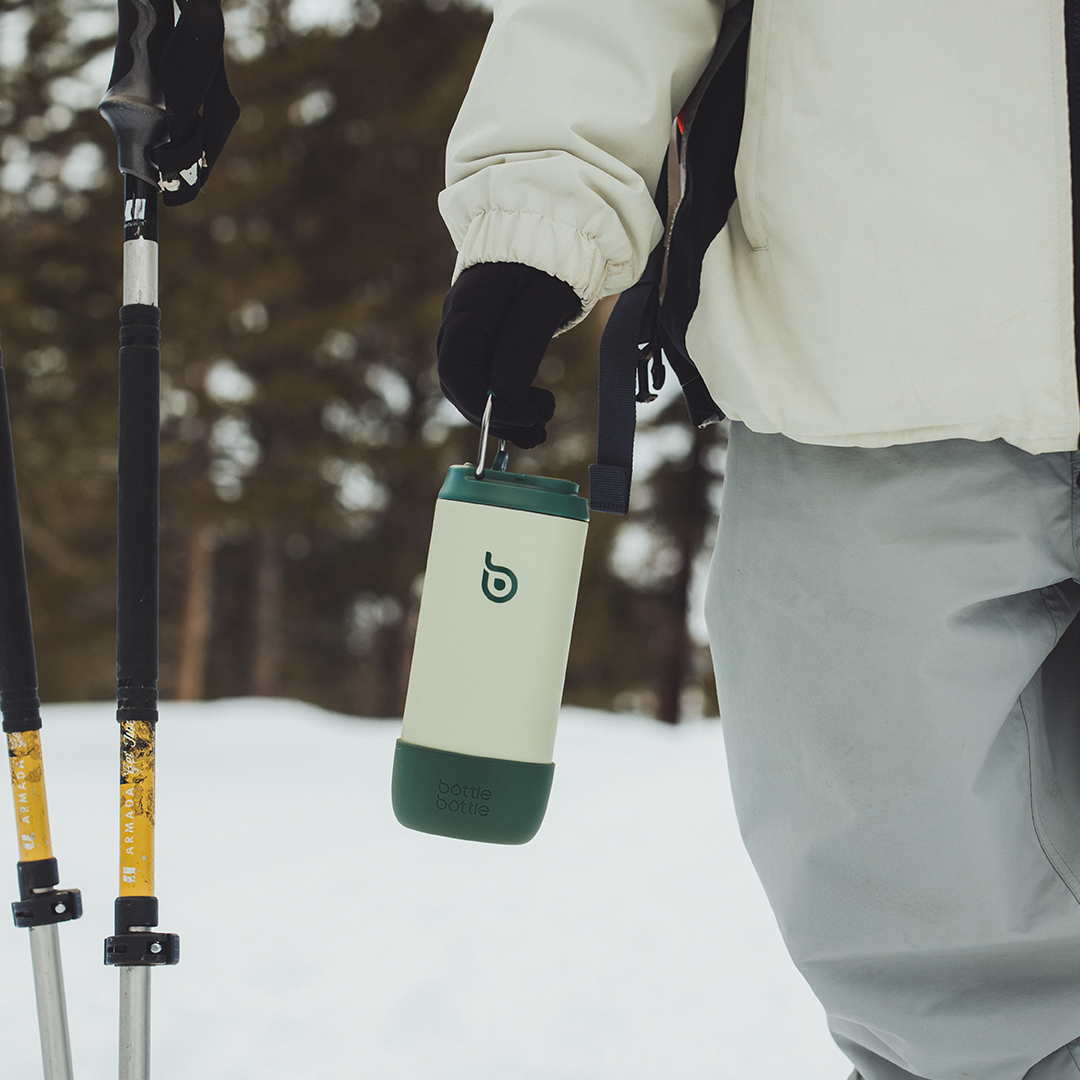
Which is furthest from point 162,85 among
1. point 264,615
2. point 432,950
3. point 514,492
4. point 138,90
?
point 264,615

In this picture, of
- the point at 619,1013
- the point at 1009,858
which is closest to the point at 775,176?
the point at 1009,858

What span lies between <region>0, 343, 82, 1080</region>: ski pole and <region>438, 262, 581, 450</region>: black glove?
1.61 feet

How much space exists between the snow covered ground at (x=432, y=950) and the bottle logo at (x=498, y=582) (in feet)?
2.80

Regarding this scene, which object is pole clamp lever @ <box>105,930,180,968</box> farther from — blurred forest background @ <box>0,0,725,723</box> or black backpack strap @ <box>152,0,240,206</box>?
blurred forest background @ <box>0,0,725,723</box>

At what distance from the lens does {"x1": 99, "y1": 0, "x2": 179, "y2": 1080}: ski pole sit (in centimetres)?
105

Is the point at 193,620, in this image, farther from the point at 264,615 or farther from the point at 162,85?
the point at 162,85

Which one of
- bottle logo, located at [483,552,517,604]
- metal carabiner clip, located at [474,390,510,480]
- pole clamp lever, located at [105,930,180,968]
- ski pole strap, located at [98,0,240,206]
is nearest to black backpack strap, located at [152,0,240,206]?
ski pole strap, located at [98,0,240,206]

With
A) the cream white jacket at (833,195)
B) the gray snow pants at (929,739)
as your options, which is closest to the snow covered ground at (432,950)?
the gray snow pants at (929,739)

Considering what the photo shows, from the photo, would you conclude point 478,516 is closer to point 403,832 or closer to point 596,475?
point 596,475

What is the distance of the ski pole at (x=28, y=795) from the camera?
1066mm

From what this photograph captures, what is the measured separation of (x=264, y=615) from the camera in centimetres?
1195

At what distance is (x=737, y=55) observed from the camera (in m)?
1.16

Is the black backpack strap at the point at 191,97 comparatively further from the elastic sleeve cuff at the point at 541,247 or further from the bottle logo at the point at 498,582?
the bottle logo at the point at 498,582

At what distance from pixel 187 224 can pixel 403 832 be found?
29.4 feet
